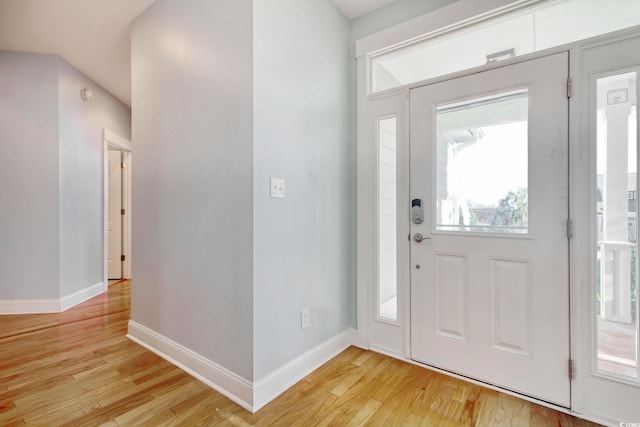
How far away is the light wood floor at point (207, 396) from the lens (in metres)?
1.53

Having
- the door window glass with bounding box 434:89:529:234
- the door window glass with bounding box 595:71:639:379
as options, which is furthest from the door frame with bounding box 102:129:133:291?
the door window glass with bounding box 595:71:639:379

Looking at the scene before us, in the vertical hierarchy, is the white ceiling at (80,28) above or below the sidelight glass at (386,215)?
above

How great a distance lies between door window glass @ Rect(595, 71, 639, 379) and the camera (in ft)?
4.81

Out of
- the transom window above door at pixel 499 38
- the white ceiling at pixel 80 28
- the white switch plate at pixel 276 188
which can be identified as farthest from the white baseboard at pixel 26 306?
→ the transom window above door at pixel 499 38

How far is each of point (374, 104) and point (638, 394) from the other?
7.16ft

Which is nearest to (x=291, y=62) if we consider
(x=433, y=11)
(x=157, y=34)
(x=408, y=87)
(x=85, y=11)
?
(x=408, y=87)

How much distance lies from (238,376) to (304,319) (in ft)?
1.66

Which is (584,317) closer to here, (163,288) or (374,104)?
(374,104)

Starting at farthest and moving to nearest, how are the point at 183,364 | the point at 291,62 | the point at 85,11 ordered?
the point at 85,11 → the point at 183,364 → the point at 291,62

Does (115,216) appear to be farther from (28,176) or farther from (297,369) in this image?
(297,369)

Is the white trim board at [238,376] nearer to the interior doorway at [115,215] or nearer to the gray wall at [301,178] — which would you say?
the gray wall at [301,178]

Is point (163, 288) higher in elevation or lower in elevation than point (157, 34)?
lower

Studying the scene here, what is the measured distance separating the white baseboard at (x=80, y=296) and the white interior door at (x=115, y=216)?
3.01 feet

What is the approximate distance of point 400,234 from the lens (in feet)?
7.04
